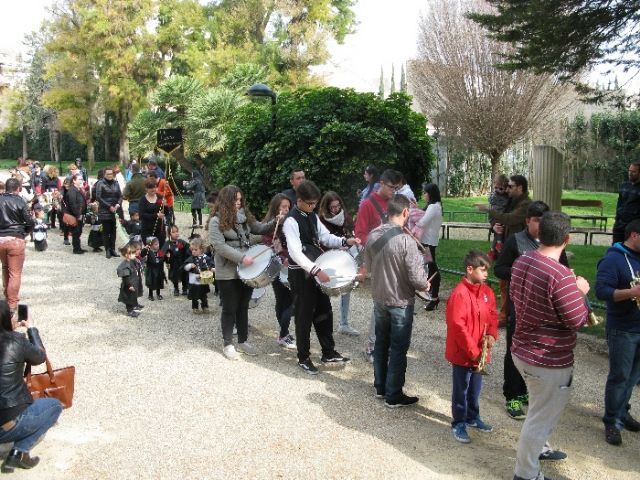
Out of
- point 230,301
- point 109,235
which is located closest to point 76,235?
point 109,235

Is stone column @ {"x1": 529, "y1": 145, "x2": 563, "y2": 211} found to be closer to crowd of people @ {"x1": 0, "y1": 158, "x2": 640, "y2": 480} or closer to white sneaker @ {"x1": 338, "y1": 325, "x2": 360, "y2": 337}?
crowd of people @ {"x1": 0, "y1": 158, "x2": 640, "y2": 480}

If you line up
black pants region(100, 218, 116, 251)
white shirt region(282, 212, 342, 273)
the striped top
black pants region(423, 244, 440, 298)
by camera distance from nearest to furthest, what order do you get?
the striped top → white shirt region(282, 212, 342, 273) → black pants region(423, 244, 440, 298) → black pants region(100, 218, 116, 251)

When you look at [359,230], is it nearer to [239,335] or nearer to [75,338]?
[239,335]

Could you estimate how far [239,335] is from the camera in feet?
22.9

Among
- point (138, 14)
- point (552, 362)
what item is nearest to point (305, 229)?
point (552, 362)

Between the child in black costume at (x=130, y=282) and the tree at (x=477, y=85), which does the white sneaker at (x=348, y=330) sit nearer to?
the child in black costume at (x=130, y=282)

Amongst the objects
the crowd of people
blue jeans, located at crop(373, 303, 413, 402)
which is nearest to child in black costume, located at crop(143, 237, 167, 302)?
the crowd of people

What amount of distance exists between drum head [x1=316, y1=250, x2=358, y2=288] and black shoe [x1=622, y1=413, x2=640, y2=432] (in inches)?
101

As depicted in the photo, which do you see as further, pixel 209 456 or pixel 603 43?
pixel 603 43

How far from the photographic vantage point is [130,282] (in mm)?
8508

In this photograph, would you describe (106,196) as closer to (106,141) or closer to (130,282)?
(130,282)

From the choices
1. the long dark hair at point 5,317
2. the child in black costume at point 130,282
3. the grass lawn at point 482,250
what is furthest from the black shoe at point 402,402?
the child in black costume at point 130,282

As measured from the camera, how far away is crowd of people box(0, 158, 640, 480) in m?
3.88

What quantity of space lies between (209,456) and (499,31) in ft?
24.7
